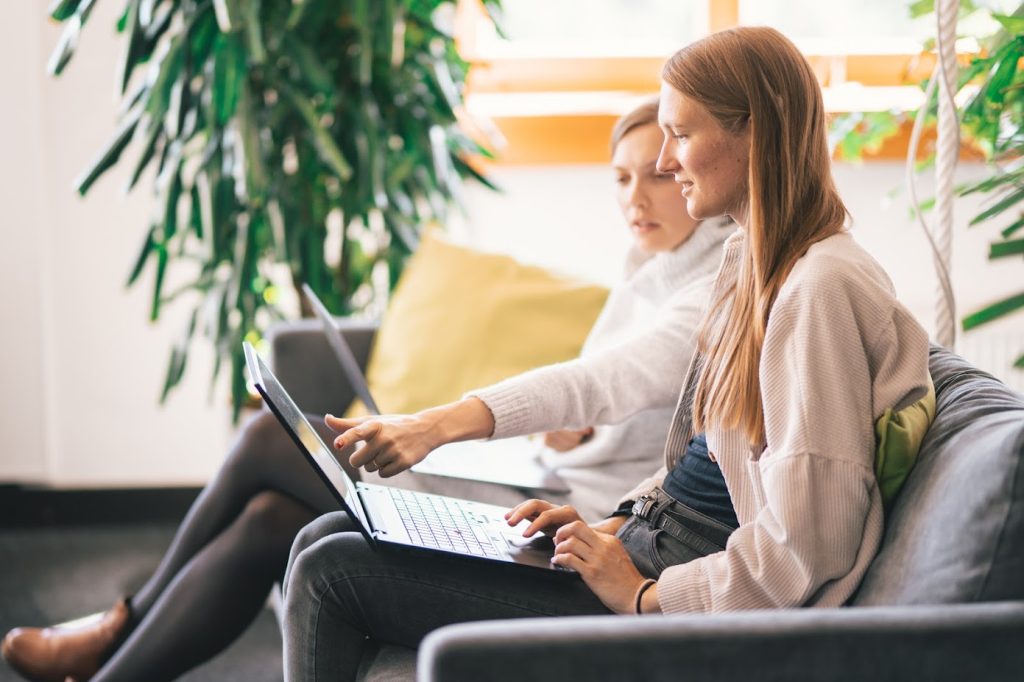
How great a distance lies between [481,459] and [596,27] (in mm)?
1660

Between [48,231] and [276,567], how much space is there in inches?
70.1

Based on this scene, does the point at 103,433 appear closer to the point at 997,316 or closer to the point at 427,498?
the point at 427,498

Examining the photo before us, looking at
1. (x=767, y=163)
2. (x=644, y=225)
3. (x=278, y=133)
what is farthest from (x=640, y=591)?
(x=278, y=133)

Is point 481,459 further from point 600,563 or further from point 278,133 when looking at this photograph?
point 278,133

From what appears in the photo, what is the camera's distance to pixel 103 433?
297cm

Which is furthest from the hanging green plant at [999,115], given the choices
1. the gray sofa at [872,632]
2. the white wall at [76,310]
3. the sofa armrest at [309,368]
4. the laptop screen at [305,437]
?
the white wall at [76,310]

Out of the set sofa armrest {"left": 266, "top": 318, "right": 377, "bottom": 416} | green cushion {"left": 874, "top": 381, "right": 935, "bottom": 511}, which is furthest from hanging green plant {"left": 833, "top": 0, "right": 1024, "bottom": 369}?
sofa armrest {"left": 266, "top": 318, "right": 377, "bottom": 416}

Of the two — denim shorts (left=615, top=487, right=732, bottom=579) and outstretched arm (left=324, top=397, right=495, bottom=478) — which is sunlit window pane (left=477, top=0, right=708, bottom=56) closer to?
outstretched arm (left=324, top=397, right=495, bottom=478)

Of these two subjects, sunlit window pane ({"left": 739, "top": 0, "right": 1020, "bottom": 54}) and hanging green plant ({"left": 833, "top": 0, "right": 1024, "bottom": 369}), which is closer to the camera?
hanging green plant ({"left": 833, "top": 0, "right": 1024, "bottom": 369})

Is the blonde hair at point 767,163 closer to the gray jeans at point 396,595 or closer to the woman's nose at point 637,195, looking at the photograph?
the gray jeans at point 396,595

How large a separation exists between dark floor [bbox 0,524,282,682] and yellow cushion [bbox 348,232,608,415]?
0.56 metres

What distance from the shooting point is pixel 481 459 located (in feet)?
5.64

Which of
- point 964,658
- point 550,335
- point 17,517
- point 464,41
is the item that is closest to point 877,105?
point 464,41

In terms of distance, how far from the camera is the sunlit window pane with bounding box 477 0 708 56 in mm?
2938
